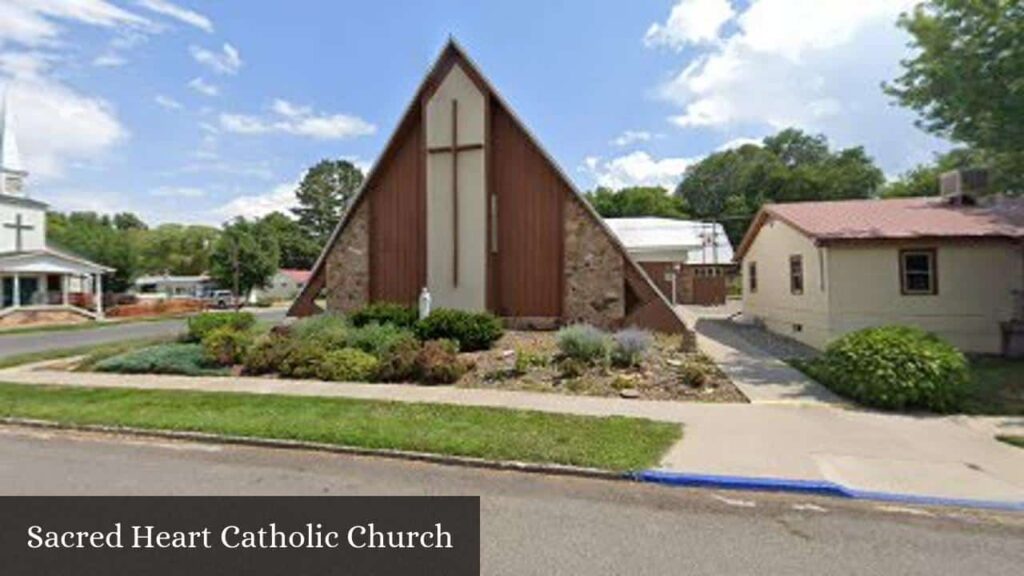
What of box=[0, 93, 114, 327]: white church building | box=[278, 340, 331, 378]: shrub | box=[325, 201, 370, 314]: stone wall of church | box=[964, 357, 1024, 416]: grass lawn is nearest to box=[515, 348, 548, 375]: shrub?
box=[278, 340, 331, 378]: shrub

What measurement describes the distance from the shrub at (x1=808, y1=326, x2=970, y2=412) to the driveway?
0.51 meters

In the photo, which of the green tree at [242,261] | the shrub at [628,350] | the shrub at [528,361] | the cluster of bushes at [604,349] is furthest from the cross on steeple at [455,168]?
the green tree at [242,261]

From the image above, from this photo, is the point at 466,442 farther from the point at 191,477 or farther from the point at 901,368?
the point at 901,368

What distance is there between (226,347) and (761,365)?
12806 mm

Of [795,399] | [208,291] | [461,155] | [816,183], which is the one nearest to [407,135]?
[461,155]

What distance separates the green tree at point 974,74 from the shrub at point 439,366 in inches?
513

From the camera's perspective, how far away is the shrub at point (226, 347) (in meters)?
14.8

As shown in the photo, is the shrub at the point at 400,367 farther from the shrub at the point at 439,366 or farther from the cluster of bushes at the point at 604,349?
the cluster of bushes at the point at 604,349

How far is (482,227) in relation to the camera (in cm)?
1870

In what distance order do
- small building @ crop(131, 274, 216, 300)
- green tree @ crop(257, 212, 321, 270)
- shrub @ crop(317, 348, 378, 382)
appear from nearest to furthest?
shrub @ crop(317, 348, 378, 382), small building @ crop(131, 274, 216, 300), green tree @ crop(257, 212, 321, 270)

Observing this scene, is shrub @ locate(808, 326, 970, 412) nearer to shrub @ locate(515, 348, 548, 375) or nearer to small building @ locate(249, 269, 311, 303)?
shrub @ locate(515, 348, 548, 375)

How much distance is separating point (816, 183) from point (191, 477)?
2843 inches

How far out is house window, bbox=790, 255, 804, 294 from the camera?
18.9 metres

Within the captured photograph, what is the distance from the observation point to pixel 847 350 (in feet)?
36.1
